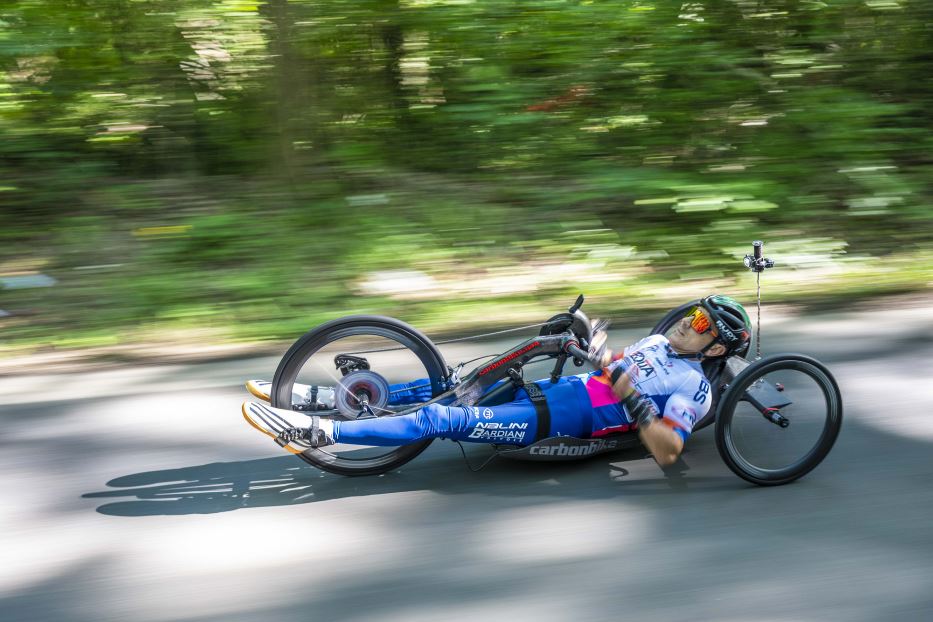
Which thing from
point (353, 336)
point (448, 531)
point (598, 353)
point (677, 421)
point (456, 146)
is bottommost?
point (448, 531)

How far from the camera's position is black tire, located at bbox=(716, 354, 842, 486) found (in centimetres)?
382

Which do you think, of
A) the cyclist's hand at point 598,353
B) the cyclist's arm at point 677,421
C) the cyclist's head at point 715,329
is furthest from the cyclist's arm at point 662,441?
the cyclist's head at point 715,329

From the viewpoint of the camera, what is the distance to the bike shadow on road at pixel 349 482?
4.04 metres

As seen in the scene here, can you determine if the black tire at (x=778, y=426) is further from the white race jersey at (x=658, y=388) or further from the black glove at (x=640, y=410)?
the black glove at (x=640, y=410)

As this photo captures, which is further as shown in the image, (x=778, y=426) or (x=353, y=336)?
(x=353, y=336)

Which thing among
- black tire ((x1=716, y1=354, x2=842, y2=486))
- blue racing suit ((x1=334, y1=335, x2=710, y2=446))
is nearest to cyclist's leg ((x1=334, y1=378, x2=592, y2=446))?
blue racing suit ((x1=334, y1=335, x2=710, y2=446))

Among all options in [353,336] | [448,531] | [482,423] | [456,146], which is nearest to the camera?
[448,531]

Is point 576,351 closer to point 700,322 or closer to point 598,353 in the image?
point 598,353

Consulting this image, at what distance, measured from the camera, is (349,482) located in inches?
166

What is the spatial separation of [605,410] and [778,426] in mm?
803

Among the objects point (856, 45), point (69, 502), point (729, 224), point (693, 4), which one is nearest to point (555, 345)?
point (69, 502)

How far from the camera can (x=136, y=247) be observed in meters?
8.22

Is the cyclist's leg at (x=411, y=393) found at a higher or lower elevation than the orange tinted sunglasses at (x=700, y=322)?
lower

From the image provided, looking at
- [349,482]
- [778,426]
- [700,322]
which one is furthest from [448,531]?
[778,426]
